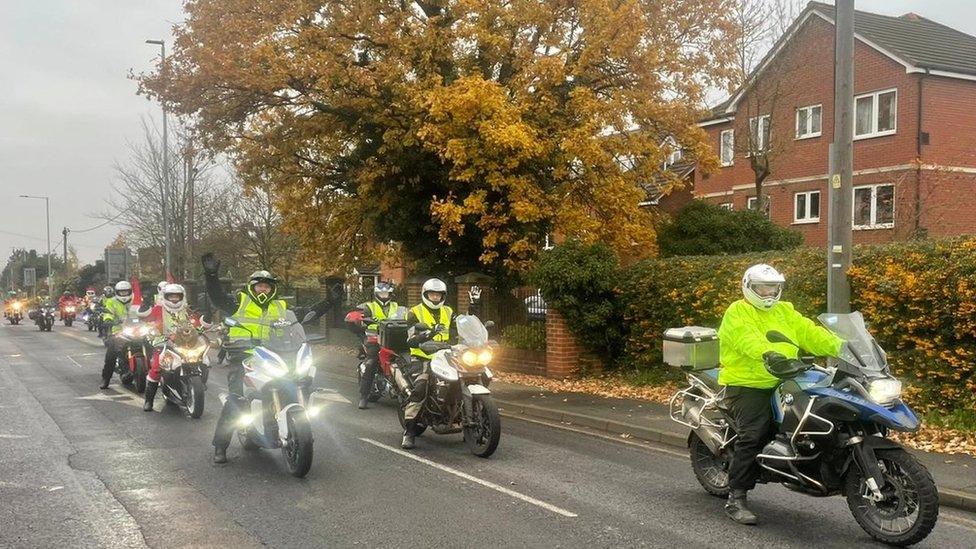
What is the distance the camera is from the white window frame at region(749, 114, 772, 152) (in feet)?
77.5

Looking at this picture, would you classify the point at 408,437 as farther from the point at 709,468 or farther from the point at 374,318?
the point at 374,318

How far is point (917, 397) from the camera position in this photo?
30.9 ft

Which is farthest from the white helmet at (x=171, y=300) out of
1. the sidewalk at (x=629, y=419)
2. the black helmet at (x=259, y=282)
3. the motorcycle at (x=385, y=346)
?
the sidewalk at (x=629, y=419)

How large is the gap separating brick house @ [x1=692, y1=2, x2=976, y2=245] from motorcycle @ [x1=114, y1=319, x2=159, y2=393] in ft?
54.1

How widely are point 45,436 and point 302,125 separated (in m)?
10.8

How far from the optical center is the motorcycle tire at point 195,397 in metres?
11.0

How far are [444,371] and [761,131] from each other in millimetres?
19052

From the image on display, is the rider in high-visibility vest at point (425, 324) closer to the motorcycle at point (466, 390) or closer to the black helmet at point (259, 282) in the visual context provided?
the motorcycle at point (466, 390)

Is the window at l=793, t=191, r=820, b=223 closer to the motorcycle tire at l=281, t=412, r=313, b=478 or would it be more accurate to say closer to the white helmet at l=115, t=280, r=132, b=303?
the white helmet at l=115, t=280, r=132, b=303

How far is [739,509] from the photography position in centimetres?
606

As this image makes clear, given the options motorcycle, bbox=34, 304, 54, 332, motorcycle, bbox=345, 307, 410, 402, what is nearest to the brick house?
motorcycle, bbox=345, 307, 410, 402

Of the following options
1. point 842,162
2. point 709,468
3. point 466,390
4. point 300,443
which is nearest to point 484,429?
point 466,390

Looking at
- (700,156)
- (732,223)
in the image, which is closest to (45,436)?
(700,156)

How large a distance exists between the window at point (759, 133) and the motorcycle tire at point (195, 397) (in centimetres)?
1748
